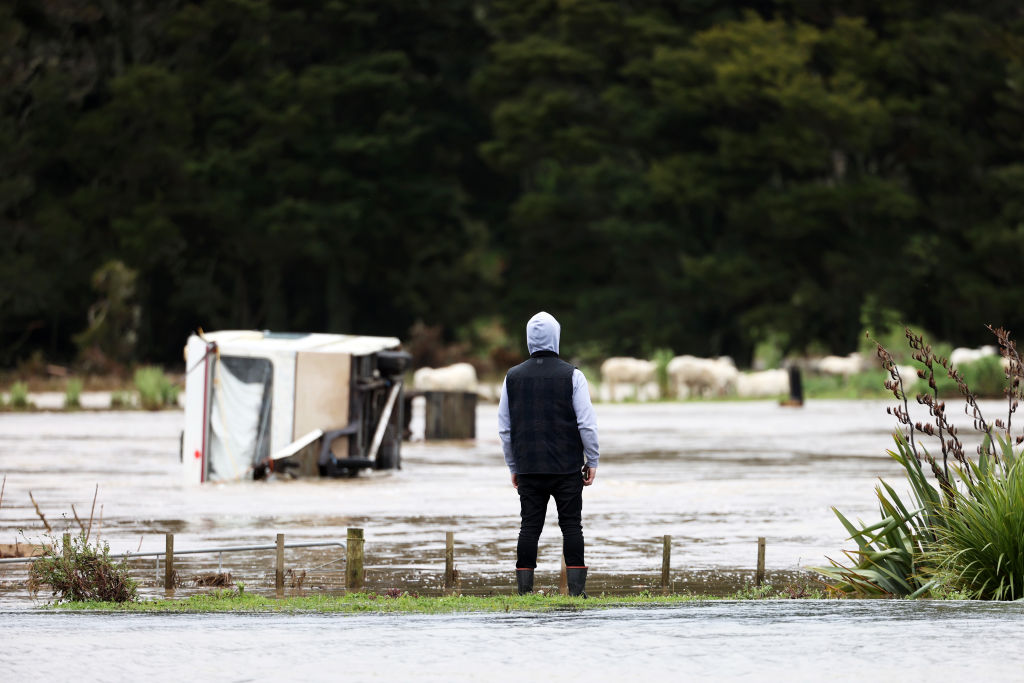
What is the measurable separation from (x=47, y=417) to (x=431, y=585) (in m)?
28.4

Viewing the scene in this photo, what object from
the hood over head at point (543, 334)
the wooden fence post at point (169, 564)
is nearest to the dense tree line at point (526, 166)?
the wooden fence post at point (169, 564)

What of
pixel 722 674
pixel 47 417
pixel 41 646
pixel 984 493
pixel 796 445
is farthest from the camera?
pixel 47 417

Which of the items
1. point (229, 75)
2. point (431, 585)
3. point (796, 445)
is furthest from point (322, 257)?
point (431, 585)

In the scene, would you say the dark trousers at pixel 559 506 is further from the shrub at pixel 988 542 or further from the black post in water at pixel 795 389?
the black post in water at pixel 795 389

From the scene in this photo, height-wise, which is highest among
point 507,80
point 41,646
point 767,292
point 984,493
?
point 507,80

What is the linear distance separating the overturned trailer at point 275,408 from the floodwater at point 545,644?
497 inches

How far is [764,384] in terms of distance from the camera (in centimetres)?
5041

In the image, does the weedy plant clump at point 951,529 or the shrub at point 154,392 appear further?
the shrub at point 154,392

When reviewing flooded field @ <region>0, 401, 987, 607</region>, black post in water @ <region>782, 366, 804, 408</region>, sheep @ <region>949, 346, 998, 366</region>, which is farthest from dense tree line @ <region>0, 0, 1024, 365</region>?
flooded field @ <region>0, 401, 987, 607</region>

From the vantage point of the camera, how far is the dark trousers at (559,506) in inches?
424

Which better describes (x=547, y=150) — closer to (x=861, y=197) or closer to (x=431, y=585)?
(x=861, y=197)

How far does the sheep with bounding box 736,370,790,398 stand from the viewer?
50.2 m

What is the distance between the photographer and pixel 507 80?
6556 cm

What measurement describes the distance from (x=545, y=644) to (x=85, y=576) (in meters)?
3.96
